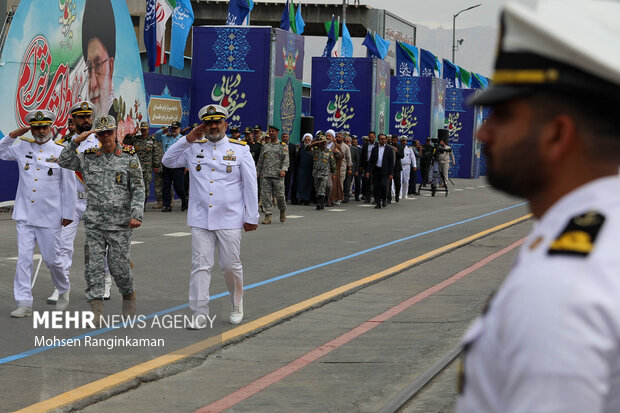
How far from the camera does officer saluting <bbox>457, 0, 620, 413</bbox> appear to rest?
115 cm

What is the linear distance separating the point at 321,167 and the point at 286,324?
16.1 meters

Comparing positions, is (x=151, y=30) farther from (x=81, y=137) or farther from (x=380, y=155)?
(x=81, y=137)

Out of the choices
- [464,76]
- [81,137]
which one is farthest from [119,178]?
[464,76]

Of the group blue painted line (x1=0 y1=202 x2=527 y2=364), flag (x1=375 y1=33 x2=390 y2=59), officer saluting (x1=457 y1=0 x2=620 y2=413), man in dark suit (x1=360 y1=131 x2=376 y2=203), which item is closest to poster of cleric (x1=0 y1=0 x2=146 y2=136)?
man in dark suit (x1=360 y1=131 x2=376 y2=203)

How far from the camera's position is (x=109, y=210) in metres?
8.52

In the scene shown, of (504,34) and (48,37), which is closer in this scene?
(504,34)

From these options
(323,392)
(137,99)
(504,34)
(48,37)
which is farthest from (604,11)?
(137,99)

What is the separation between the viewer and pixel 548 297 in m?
1.16

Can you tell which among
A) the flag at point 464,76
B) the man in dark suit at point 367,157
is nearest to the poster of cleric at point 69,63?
the man in dark suit at point 367,157

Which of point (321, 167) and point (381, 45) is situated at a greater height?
point (381, 45)

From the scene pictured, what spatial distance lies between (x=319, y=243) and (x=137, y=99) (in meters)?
8.86

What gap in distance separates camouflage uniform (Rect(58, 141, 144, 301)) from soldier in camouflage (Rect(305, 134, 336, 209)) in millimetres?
15810

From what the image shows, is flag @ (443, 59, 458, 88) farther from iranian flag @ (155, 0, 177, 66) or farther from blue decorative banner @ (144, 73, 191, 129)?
iranian flag @ (155, 0, 177, 66)

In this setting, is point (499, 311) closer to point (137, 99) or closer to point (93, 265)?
point (93, 265)
